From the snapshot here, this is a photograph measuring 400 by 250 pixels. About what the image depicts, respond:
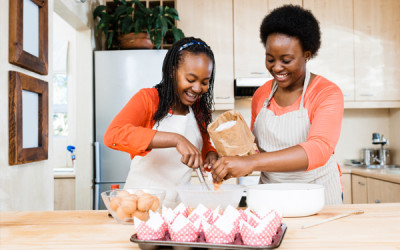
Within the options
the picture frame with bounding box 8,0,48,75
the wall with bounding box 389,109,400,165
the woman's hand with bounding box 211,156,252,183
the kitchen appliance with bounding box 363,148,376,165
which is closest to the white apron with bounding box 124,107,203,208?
the woman's hand with bounding box 211,156,252,183

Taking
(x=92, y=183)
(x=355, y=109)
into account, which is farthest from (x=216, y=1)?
(x=92, y=183)

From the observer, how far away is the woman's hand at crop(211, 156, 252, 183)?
1.12 meters

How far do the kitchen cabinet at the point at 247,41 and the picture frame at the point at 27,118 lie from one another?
1.75 metres

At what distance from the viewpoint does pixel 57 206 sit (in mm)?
3172

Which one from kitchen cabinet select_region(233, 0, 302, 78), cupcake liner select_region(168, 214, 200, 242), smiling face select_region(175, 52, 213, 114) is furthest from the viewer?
kitchen cabinet select_region(233, 0, 302, 78)

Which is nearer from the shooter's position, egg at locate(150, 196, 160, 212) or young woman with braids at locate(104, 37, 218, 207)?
egg at locate(150, 196, 160, 212)

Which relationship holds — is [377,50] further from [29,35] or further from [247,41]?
[29,35]

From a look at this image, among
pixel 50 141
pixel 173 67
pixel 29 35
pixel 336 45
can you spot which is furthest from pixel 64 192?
pixel 336 45

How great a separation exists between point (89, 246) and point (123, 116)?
1.87 ft

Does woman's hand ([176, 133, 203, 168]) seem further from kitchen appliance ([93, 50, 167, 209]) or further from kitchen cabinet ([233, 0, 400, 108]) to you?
kitchen cabinet ([233, 0, 400, 108])

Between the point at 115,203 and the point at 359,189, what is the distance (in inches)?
98.8

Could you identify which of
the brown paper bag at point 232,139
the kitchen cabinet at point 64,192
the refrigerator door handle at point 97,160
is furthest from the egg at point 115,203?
the kitchen cabinet at point 64,192

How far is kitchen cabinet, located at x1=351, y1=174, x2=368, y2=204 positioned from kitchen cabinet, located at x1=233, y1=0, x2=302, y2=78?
1.11 metres

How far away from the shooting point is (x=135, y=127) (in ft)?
4.13
